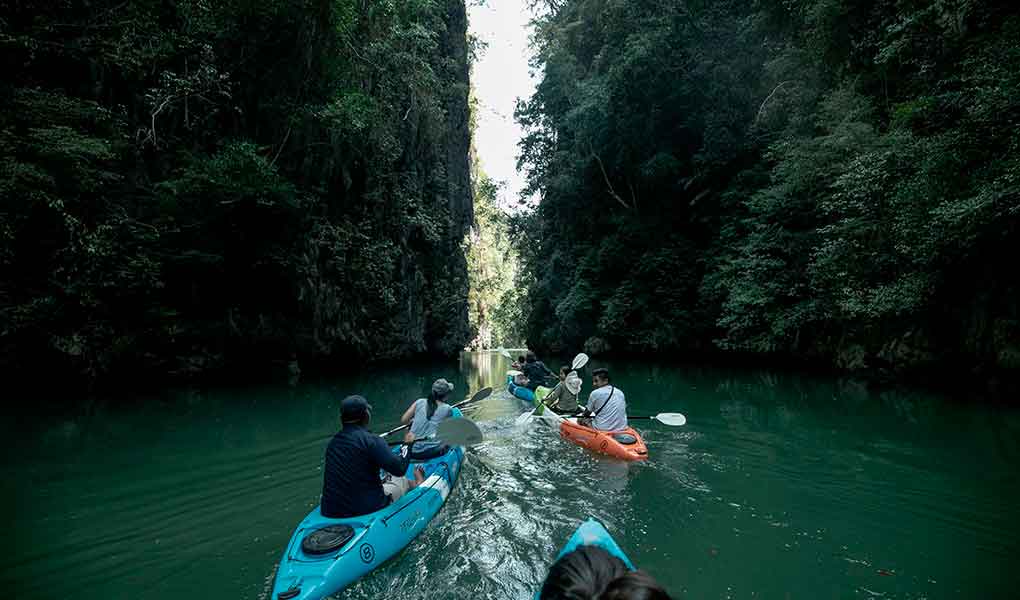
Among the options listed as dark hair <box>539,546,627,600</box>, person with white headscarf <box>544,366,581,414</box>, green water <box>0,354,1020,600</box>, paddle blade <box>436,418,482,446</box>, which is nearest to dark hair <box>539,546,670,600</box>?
dark hair <box>539,546,627,600</box>

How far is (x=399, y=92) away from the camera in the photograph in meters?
18.4

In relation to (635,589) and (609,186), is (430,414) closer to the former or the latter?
(635,589)

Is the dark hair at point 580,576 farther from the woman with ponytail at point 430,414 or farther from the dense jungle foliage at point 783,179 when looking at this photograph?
the dense jungle foliage at point 783,179

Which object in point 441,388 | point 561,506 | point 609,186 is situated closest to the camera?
point 561,506

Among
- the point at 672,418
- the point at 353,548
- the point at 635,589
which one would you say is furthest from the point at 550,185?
the point at 635,589

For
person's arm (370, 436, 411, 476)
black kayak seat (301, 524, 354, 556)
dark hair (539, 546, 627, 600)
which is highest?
dark hair (539, 546, 627, 600)

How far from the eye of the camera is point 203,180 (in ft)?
37.6

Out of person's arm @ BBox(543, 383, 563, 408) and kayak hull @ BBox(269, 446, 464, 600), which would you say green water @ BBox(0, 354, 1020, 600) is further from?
person's arm @ BBox(543, 383, 563, 408)

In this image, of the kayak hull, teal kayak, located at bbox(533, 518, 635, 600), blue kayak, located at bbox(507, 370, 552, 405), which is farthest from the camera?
blue kayak, located at bbox(507, 370, 552, 405)

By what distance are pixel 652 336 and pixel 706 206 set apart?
566 centimetres

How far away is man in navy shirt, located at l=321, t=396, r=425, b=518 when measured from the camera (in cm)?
388

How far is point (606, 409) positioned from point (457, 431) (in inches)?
98.9

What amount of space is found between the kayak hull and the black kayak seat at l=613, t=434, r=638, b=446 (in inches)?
110

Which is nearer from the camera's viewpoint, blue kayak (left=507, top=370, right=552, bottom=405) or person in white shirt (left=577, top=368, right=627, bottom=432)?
person in white shirt (left=577, top=368, right=627, bottom=432)
